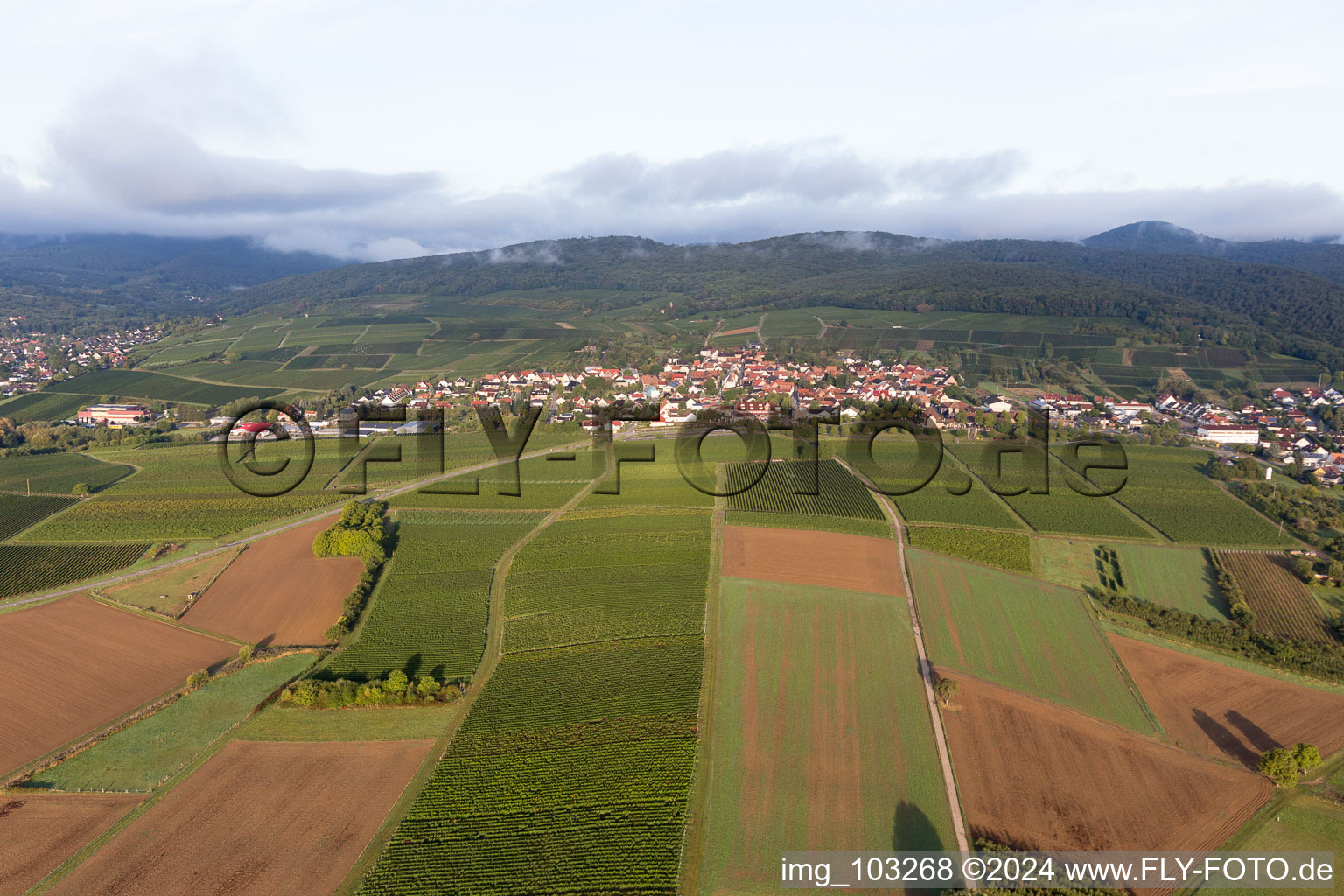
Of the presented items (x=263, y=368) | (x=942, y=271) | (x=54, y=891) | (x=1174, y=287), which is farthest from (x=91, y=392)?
(x=1174, y=287)

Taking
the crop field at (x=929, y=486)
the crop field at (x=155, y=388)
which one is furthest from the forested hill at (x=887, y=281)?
the crop field at (x=929, y=486)

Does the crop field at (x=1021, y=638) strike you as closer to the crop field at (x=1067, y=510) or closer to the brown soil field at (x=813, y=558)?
the brown soil field at (x=813, y=558)

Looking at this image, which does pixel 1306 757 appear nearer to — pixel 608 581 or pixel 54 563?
pixel 608 581

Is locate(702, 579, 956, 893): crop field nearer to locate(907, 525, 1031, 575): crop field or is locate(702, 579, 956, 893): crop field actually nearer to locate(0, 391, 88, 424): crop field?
locate(907, 525, 1031, 575): crop field

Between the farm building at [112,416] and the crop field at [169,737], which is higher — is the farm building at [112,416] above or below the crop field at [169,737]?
above

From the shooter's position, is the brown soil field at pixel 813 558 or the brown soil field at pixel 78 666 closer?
the brown soil field at pixel 78 666

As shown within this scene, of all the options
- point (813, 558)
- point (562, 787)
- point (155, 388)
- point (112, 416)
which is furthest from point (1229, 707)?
point (155, 388)

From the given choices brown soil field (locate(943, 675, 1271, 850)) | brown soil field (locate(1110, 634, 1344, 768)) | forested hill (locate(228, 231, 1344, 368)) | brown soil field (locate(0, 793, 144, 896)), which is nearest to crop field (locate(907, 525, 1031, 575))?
brown soil field (locate(1110, 634, 1344, 768))
